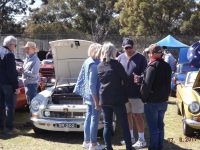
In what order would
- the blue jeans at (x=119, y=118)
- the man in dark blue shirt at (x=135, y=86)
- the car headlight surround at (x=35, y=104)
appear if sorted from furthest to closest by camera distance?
the car headlight surround at (x=35, y=104) → the man in dark blue shirt at (x=135, y=86) → the blue jeans at (x=119, y=118)

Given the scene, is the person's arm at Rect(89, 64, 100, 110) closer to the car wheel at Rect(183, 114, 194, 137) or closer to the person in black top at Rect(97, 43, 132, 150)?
the person in black top at Rect(97, 43, 132, 150)

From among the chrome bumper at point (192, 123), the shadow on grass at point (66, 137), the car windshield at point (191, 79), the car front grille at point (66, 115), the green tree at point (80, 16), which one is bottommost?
the shadow on grass at point (66, 137)

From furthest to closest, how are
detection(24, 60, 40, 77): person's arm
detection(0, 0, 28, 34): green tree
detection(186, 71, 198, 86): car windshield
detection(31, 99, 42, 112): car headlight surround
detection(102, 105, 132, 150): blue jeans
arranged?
detection(0, 0, 28, 34): green tree
detection(186, 71, 198, 86): car windshield
detection(24, 60, 40, 77): person's arm
detection(31, 99, 42, 112): car headlight surround
detection(102, 105, 132, 150): blue jeans

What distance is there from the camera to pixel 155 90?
627 centimetres

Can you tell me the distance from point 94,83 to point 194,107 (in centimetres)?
223

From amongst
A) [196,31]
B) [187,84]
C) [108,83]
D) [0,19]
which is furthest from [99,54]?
[0,19]

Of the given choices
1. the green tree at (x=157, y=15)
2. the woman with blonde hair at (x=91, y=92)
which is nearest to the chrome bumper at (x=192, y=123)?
the woman with blonde hair at (x=91, y=92)

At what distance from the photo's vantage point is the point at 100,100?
251 inches

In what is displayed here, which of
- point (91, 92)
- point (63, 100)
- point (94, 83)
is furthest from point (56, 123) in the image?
point (94, 83)

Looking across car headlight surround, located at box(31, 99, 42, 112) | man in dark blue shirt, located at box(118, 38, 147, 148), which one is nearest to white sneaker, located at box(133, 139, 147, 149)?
man in dark blue shirt, located at box(118, 38, 147, 148)

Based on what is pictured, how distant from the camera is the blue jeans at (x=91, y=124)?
22.4ft

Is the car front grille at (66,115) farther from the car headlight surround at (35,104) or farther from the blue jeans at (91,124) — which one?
the blue jeans at (91,124)

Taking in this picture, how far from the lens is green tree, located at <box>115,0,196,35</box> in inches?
1458

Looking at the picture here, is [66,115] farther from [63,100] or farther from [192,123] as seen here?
[192,123]
